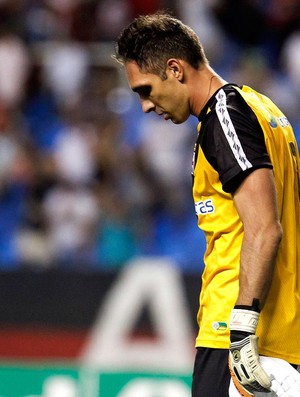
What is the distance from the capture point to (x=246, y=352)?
3027 mm

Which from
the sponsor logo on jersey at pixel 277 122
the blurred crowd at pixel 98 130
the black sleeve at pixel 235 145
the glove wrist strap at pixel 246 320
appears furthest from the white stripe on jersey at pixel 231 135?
the blurred crowd at pixel 98 130

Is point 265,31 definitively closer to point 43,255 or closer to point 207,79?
point 43,255

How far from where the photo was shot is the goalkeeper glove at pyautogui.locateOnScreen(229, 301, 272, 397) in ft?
9.93

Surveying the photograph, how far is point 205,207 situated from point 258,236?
13.4 inches

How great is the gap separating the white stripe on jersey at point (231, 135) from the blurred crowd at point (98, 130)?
3399 mm

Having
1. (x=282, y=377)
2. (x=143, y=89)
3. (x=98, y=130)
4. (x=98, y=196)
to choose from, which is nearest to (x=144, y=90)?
(x=143, y=89)

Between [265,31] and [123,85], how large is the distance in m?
1.62

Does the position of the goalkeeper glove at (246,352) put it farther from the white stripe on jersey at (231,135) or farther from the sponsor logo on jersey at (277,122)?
the sponsor logo on jersey at (277,122)

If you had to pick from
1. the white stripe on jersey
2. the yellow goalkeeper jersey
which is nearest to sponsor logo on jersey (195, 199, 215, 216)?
the yellow goalkeeper jersey

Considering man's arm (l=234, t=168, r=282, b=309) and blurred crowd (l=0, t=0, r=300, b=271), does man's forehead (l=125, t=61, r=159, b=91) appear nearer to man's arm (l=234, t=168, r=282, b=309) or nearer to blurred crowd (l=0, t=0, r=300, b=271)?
man's arm (l=234, t=168, r=282, b=309)

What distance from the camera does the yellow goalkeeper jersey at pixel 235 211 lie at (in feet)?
10.5

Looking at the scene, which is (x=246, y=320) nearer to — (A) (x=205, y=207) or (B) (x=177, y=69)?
(A) (x=205, y=207)

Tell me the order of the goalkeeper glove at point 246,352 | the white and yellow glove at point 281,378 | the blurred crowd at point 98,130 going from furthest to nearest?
the blurred crowd at point 98,130, the white and yellow glove at point 281,378, the goalkeeper glove at point 246,352

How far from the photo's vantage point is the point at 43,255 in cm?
737
